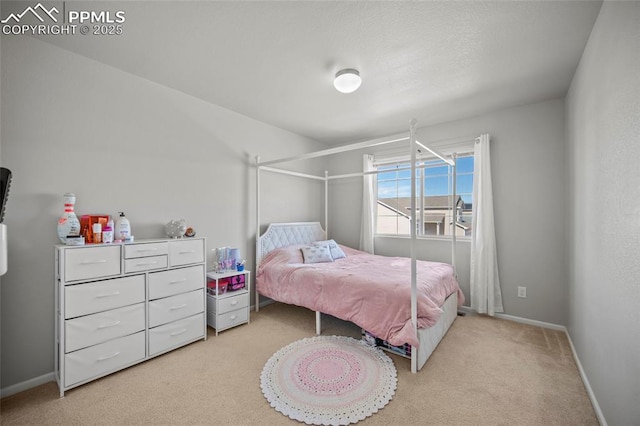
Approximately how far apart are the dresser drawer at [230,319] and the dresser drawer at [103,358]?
2.32 ft

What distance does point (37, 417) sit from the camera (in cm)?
169

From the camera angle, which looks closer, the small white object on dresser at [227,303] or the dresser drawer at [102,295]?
the dresser drawer at [102,295]

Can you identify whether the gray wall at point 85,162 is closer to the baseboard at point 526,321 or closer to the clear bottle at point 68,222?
the clear bottle at point 68,222

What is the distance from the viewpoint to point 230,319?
2955mm

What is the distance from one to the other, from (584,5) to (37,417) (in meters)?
4.25

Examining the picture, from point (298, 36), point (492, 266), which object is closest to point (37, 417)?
point (298, 36)

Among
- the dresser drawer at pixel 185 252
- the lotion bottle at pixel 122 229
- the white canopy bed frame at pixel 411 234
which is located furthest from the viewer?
the dresser drawer at pixel 185 252

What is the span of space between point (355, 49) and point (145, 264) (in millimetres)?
2467

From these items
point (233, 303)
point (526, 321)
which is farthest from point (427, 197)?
point (233, 303)

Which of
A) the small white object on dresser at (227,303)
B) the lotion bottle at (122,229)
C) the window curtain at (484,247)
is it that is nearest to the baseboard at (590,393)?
the window curtain at (484,247)

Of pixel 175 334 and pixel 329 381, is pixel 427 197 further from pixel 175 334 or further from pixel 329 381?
pixel 175 334

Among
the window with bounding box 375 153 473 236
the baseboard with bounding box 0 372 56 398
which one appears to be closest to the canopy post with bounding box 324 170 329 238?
the window with bounding box 375 153 473 236

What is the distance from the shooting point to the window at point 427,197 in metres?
3.69

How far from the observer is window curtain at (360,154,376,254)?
4352 mm
